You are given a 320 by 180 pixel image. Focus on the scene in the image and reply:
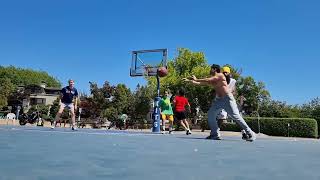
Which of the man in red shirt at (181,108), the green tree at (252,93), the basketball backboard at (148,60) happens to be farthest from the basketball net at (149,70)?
the green tree at (252,93)

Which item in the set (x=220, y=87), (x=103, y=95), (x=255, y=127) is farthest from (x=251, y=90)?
(x=220, y=87)

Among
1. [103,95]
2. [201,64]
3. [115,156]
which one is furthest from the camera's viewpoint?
[103,95]

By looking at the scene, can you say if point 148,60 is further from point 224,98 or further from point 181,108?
point 224,98

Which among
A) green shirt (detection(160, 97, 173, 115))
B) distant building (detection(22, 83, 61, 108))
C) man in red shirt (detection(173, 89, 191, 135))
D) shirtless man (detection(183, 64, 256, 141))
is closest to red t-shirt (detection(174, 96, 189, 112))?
man in red shirt (detection(173, 89, 191, 135))

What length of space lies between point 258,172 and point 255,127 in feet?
90.2

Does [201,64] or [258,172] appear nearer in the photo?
[258,172]

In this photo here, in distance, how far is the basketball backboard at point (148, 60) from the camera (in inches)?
835

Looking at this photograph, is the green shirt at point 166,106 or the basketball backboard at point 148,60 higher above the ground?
the basketball backboard at point 148,60

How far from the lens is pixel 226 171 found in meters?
3.62

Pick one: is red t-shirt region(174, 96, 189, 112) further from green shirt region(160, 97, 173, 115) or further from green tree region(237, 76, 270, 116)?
green tree region(237, 76, 270, 116)

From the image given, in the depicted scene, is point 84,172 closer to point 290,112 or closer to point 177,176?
point 177,176

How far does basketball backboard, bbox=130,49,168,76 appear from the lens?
2120 centimetres

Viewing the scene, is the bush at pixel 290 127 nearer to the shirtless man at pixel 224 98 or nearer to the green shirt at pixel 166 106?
the green shirt at pixel 166 106

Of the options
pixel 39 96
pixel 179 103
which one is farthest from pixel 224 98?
pixel 39 96
